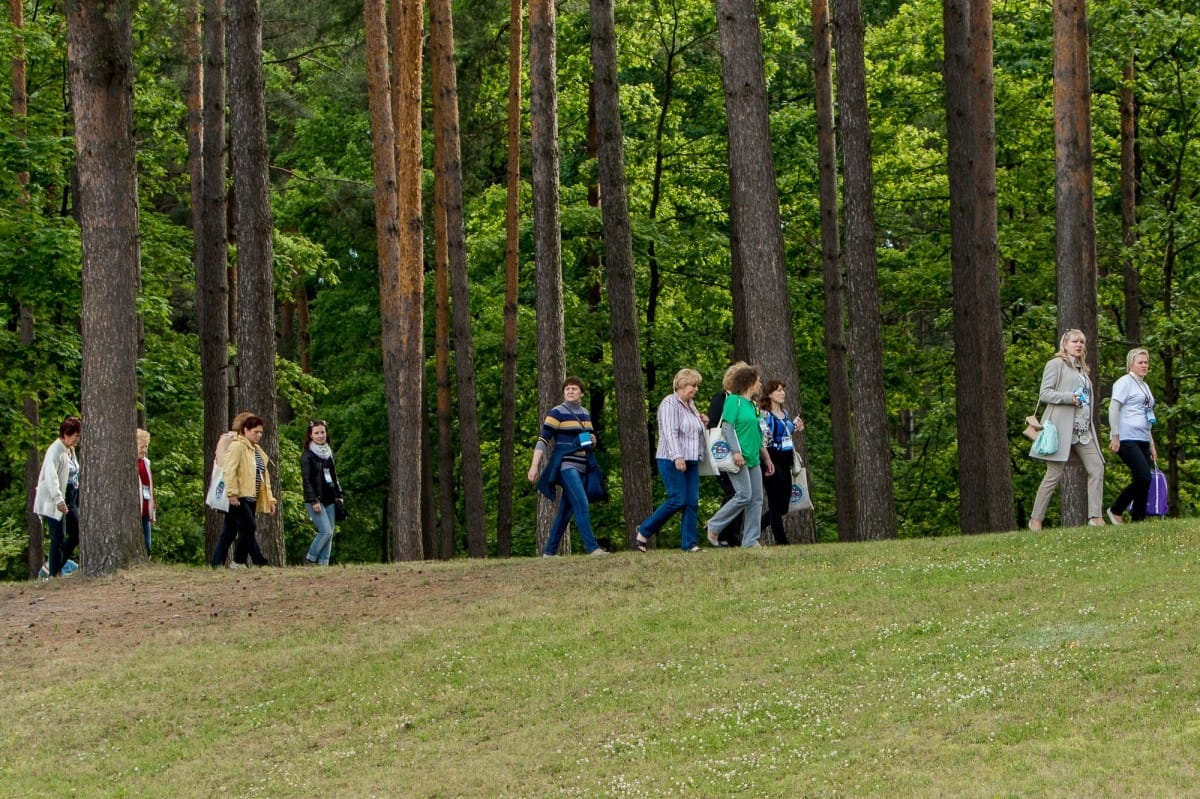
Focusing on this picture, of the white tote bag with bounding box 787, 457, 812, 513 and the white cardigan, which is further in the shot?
the white cardigan

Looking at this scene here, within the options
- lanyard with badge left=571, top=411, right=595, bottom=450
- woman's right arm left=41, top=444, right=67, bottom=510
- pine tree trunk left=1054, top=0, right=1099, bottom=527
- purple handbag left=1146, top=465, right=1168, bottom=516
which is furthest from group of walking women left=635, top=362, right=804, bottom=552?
woman's right arm left=41, top=444, right=67, bottom=510

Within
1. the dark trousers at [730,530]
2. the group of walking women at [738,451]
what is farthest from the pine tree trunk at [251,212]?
the dark trousers at [730,530]

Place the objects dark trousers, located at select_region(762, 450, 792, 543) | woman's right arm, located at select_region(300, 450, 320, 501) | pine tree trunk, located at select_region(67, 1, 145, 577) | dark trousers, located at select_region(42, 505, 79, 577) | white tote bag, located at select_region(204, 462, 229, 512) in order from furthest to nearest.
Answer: dark trousers, located at select_region(42, 505, 79, 577), woman's right arm, located at select_region(300, 450, 320, 501), white tote bag, located at select_region(204, 462, 229, 512), pine tree trunk, located at select_region(67, 1, 145, 577), dark trousers, located at select_region(762, 450, 792, 543)

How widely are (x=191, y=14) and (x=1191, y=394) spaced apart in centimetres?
1748

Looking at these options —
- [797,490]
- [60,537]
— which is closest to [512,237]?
[60,537]

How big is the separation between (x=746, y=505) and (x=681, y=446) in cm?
97

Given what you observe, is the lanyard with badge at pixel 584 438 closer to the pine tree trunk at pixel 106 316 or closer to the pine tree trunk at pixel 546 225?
the pine tree trunk at pixel 106 316

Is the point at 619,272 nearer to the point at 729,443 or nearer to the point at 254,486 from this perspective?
the point at 254,486

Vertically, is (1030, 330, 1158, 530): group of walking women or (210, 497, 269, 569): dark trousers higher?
(1030, 330, 1158, 530): group of walking women

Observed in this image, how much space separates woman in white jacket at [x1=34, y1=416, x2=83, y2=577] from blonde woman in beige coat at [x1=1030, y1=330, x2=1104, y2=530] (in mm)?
10639

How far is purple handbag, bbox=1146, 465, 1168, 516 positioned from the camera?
1745 centimetres

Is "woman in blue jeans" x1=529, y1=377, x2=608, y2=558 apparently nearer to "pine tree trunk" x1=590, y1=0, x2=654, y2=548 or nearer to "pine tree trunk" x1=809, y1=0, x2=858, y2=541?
"pine tree trunk" x1=590, y1=0, x2=654, y2=548

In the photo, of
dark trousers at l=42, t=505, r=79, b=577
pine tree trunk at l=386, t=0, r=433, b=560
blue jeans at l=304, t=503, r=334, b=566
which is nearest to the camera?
dark trousers at l=42, t=505, r=79, b=577

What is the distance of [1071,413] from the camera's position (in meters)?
17.1
